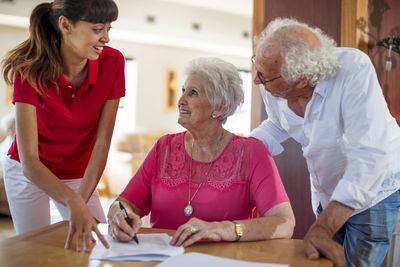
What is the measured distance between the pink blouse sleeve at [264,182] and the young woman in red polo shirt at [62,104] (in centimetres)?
61

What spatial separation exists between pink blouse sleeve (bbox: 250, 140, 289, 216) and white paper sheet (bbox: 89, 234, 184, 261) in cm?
41

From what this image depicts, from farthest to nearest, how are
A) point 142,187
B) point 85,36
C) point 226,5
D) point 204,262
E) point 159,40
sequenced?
point 159,40, point 226,5, point 142,187, point 85,36, point 204,262

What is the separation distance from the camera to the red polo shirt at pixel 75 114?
6.21 feet

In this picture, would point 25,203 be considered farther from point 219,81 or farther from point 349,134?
point 349,134

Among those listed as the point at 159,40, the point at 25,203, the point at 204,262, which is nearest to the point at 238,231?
the point at 204,262

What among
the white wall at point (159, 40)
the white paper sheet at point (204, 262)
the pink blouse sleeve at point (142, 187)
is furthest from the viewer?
the white wall at point (159, 40)

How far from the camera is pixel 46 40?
1.79 m

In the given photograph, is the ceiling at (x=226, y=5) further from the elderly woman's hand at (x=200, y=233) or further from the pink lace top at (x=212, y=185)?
the elderly woman's hand at (x=200, y=233)

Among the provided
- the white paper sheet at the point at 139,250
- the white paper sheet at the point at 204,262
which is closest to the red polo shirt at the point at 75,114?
the white paper sheet at the point at 139,250

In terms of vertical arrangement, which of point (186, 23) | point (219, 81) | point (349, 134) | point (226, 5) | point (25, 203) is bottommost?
point (25, 203)

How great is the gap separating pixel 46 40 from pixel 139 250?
3.12 feet

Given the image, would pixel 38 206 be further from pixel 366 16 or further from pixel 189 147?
pixel 366 16

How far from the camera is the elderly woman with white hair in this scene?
1.70 meters

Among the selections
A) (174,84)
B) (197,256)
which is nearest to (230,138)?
(197,256)
